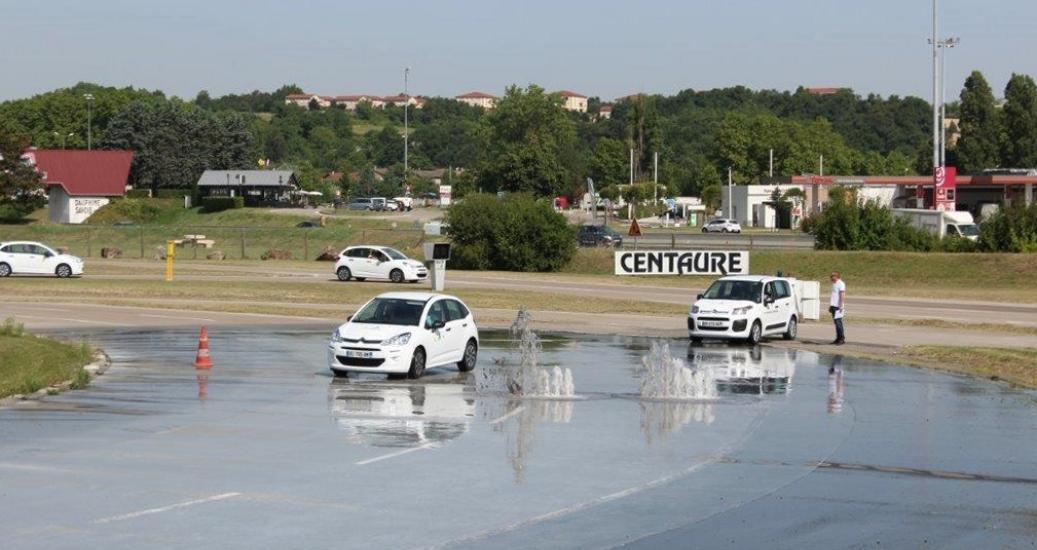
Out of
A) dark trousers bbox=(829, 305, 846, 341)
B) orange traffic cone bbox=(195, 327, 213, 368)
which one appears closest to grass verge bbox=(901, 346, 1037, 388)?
dark trousers bbox=(829, 305, 846, 341)

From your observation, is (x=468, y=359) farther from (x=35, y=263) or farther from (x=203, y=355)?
(x=35, y=263)

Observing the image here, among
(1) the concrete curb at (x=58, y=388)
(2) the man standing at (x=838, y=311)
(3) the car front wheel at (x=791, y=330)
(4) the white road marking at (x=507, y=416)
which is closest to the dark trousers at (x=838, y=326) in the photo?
(2) the man standing at (x=838, y=311)

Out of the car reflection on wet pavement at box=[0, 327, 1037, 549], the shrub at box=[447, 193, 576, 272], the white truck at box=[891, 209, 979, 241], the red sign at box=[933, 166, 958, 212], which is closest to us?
the car reflection on wet pavement at box=[0, 327, 1037, 549]

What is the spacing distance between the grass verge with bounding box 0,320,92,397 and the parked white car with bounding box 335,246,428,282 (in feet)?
87.7

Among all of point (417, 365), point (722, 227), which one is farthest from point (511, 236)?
point (417, 365)

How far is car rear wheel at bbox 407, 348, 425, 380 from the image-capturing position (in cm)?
2539

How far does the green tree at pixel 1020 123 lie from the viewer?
141 metres

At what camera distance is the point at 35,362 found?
Answer: 85.7ft

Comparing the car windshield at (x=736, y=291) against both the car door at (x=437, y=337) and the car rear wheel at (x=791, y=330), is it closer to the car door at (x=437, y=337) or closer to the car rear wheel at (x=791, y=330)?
the car rear wheel at (x=791, y=330)

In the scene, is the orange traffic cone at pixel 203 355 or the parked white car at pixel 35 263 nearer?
the orange traffic cone at pixel 203 355

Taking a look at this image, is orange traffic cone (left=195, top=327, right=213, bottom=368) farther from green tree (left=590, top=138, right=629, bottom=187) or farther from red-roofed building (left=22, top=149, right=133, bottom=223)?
green tree (left=590, top=138, right=629, bottom=187)

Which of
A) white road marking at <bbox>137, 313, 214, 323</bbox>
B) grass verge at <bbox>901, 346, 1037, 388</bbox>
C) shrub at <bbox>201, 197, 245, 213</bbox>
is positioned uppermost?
shrub at <bbox>201, 197, 245, 213</bbox>

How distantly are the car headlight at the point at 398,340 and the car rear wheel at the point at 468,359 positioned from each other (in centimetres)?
199

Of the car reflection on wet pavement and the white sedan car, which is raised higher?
the white sedan car
